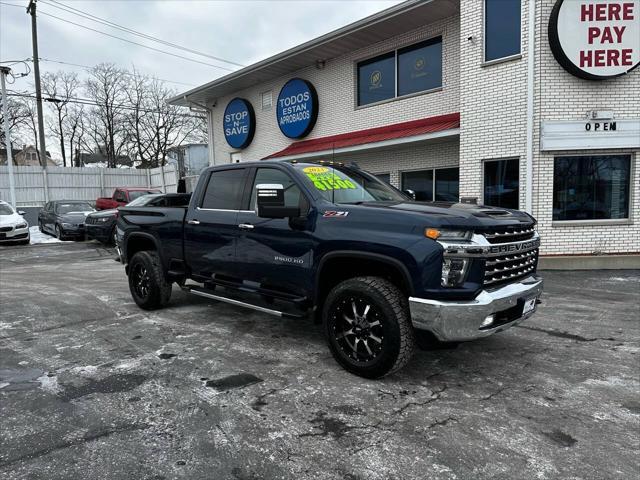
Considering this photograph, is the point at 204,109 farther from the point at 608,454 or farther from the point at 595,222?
the point at 608,454

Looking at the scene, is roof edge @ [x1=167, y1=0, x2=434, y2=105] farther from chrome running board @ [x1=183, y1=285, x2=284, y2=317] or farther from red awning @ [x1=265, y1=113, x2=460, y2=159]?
chrome running board @ [x1=183, y1=285, x2=284, y2=317]

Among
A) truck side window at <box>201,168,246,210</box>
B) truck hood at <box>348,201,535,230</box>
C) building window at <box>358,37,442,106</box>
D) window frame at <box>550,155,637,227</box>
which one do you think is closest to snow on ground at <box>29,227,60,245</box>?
building window at <box>358,37,442,106</box>

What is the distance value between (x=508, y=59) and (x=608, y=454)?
858 centimetres

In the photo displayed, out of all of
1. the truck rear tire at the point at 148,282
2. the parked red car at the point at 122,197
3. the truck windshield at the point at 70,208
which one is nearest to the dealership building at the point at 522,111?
the truck rear tire at the point at 148,282

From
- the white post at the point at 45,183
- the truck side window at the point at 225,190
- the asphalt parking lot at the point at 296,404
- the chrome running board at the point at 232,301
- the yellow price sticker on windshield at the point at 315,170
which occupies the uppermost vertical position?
the white post at the point at 45,183

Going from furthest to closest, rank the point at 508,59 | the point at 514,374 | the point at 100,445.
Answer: the point at 508,59 → the point at 514,374 → the point at 100,445

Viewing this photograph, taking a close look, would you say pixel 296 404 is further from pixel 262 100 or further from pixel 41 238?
pixel 41 238

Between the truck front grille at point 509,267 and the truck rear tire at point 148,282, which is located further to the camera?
the truck rear tire at point 148,282

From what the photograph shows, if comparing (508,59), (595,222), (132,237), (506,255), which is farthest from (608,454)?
(508,59)

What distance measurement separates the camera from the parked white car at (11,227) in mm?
15781

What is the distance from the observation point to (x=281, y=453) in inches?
111

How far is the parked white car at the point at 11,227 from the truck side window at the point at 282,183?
48.3ft

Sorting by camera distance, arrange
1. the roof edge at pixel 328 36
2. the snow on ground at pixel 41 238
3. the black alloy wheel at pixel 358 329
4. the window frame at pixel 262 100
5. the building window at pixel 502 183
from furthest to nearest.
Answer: the snow on ground at pixel 41 238
the window frame at pixel 262 100
the roof edge at pixel 328 36
the building window at pixel 502 183
the black alloy wheel at pixel 358 329

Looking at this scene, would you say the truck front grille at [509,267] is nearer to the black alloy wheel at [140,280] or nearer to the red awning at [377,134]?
the black alloy wheel at [140,280]
